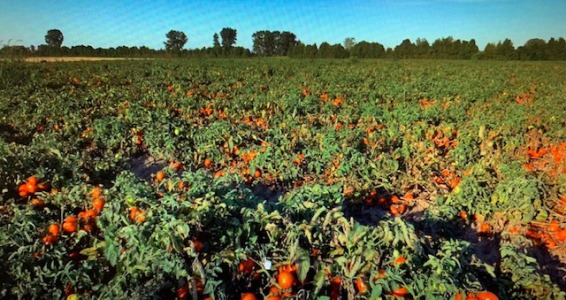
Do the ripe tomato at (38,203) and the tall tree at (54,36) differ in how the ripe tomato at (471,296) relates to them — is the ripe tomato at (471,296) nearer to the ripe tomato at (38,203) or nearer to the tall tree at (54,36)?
the ripe tomato at (38,203)

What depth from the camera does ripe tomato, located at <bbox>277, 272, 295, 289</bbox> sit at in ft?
7.23

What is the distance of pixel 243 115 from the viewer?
8.73 m

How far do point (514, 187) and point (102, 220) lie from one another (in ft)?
14.5

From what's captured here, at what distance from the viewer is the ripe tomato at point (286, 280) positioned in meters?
2.20

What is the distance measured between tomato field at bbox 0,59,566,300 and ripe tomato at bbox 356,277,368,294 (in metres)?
0.01


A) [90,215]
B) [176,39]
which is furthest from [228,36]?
[90,215]

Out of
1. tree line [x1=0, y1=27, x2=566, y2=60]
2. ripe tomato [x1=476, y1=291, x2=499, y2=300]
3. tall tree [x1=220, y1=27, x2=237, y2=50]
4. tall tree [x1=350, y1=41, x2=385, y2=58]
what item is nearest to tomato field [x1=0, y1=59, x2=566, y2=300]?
ripe tomato [x1=476, y1=291, x2=499, y2=300]

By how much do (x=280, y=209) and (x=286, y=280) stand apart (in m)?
1.04

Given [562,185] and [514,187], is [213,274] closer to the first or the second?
[514,187]

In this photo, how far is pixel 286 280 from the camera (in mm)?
2209

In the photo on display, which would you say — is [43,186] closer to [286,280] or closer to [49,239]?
[49,239]

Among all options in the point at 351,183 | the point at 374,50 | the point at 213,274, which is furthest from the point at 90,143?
the point at 374,50

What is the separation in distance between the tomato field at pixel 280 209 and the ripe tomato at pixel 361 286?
0.01m

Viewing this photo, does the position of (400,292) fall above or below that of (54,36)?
below
